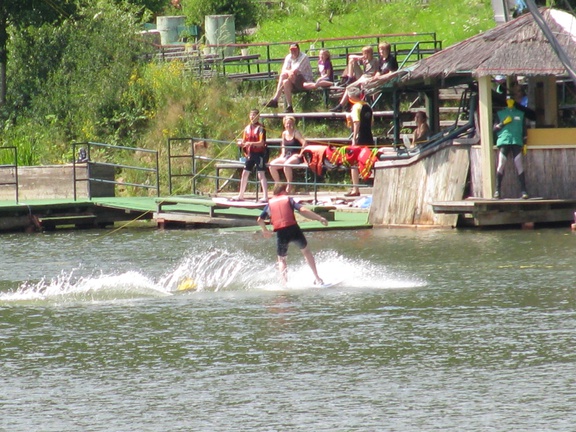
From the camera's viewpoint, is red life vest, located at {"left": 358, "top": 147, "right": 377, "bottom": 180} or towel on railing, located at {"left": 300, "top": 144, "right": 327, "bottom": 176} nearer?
red life vest, located at {"left": 358, "top": 147, "right": 377, "bottom": 180}

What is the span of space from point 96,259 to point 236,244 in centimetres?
252

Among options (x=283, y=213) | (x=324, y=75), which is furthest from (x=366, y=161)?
(x=283, y=213)

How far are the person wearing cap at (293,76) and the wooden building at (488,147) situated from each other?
7.07m

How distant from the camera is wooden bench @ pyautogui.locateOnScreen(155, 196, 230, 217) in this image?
25375 millimetres

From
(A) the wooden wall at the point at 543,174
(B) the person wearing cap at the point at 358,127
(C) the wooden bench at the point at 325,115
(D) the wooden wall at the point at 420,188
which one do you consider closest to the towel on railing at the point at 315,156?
(B) the person wearing cap at the point at 358,127

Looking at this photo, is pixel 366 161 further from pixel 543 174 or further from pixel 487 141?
pixel 543 174

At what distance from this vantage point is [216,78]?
34875 millimetres

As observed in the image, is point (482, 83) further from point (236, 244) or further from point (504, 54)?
point (236, 244)

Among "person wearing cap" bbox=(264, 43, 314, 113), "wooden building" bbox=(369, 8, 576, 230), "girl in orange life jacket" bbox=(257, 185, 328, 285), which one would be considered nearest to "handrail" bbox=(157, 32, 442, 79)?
"person wearing cap" bbox=(264, 43, 314, 113)

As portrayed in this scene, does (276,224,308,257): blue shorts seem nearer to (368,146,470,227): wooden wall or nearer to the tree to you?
(368,146,470,227): wooden wall

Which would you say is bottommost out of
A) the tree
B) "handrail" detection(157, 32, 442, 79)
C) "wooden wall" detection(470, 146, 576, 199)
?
"wooden wall" detection(470, 146, 576, 199)

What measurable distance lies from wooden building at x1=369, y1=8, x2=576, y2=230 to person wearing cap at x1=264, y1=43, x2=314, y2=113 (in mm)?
7070

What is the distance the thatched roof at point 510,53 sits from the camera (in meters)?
22.0

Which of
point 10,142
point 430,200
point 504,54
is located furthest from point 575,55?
point 10,142
